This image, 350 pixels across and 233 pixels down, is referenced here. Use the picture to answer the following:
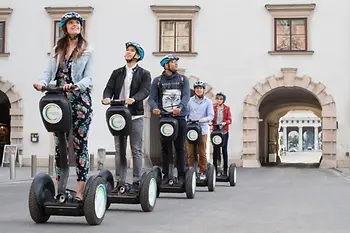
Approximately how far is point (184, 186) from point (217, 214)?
157 centimetres

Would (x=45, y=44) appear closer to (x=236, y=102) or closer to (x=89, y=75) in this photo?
(x=236, y=102)

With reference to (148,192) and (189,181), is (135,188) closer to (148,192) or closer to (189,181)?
A: (148,192)

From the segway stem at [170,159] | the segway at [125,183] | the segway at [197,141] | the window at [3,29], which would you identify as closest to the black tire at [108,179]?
the segway at [125,183]

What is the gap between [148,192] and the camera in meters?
6.43

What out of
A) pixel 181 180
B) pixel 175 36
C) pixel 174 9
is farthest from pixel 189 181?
pixel 174 9

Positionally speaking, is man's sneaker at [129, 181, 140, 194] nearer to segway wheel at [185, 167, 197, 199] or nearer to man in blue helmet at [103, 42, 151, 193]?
man in blue helmet at [103, 42, 151, 193]

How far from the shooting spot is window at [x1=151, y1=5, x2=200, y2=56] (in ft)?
70.0

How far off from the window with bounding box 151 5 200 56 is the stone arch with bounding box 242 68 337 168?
2822mm

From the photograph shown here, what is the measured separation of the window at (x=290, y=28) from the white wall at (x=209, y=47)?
196 mm

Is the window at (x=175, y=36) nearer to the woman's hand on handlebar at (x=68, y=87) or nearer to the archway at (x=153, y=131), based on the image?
the archway at (x=153, y=131)

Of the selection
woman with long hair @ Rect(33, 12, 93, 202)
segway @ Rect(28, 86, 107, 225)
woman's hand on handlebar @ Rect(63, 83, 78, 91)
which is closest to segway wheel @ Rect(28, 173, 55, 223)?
segway @ Rect(28, 86, 107, 225)

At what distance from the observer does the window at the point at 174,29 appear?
21.3 metres

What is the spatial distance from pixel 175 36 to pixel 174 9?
0.95 meters

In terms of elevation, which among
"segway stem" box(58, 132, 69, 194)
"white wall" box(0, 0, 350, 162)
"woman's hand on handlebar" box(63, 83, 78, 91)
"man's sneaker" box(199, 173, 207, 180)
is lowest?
"man's sneaker" box(199, 173, 207, 180)
